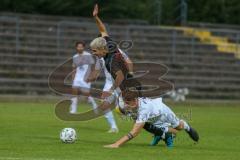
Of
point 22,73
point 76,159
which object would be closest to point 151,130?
point 76,159

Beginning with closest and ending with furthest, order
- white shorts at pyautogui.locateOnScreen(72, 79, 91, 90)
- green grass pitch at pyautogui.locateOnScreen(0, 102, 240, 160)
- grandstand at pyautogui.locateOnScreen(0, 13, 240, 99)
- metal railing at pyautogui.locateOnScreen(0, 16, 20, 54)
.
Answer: green grass pitch at pyautogui.locateOnScreen(0, 102, 240, 160)
white shorts at pyautogui.locateOnScreen(72, 79, 91, 90)
grandstand at pyautogui.locateOnScreen(0, 13, 240, 99)
metal railing at pyautogui.locateOnScreen(0, 16, 20, 54)

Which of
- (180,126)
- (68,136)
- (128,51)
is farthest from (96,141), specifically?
(128,51)

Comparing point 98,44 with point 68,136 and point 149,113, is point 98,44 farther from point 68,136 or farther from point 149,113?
point 68,136

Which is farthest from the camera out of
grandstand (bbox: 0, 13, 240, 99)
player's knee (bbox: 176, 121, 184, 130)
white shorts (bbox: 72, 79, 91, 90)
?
grandstand (bbox: 0, 13, 240, 99)

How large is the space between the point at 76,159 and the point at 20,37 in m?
24.3

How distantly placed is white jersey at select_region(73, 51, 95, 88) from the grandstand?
9.32 m

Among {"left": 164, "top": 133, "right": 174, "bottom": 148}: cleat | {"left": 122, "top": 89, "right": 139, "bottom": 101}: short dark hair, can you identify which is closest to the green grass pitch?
{"left": 164, "top": 133, "right": 174, "bottom": 148}: cleat

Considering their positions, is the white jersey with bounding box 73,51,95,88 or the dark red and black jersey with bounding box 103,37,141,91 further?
the white jersey with bounding box 73,51,95,88

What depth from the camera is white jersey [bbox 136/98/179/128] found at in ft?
47.0

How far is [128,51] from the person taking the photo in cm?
3647

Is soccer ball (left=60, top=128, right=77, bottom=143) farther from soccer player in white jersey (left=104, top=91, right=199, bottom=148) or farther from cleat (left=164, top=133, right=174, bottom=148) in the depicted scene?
cleat (left=164, top=133, right=174, bottom=148)

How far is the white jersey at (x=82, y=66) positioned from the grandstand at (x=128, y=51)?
9318 millimetres

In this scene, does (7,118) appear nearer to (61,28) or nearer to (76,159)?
(76,159)

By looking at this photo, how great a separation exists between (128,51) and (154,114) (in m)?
22.1
